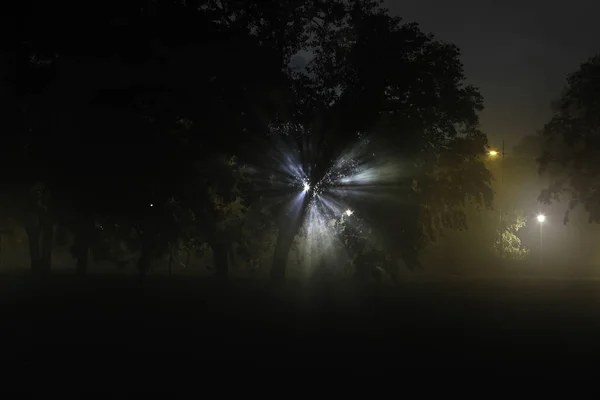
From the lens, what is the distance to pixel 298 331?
17.2 metres

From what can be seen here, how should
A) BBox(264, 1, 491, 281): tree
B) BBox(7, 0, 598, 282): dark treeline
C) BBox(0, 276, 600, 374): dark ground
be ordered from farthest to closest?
BBox(264, 1, 491, 281): tree
BBox(7, 0, 598, 282): dark treeline
BBox(0, 276, 600, 374): dark ground

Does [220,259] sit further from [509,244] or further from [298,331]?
[509,244]

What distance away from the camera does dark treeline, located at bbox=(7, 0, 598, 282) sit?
2625 centimetres

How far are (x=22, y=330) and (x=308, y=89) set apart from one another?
1981 cm

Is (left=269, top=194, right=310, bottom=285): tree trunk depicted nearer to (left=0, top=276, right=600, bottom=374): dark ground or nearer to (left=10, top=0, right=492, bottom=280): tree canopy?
(left=10, top=0, right=492, bottom=280): tree canopy

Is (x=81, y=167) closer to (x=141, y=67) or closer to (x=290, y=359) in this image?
(x=141, y=67)

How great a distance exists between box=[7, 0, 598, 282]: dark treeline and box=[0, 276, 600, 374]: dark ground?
4.74 meters

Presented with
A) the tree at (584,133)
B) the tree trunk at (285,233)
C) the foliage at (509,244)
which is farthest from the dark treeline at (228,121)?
the foliage at (509,244)

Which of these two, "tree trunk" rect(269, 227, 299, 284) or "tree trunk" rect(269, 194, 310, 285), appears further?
"tree trunk" rect(269, 227, 299, 284)

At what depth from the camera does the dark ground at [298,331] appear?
1293 cm

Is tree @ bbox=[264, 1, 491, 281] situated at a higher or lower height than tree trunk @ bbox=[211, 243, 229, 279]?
higher

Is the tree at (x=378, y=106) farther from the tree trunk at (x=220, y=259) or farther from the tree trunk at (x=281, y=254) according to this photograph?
the tree trunk at (x=220, y=259)

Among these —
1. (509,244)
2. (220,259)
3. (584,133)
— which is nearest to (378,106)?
(220,259)

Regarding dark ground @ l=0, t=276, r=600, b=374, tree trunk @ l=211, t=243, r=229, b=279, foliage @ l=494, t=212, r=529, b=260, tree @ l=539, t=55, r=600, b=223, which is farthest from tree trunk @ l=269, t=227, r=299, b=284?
foliage @ l=494, t=212, r=529, b=260
